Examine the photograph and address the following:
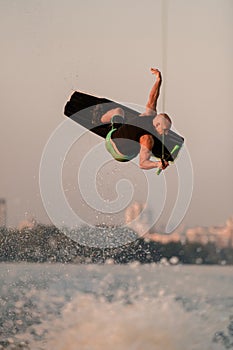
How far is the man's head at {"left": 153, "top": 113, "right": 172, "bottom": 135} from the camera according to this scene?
536 centimetres

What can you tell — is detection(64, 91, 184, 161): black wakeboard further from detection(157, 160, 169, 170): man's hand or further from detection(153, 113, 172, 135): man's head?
detection(157, 160, 169, 170): man's hand

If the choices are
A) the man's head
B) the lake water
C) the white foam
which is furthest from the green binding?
the lake water

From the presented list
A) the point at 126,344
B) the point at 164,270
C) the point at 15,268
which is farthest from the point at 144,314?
the point at 164,270

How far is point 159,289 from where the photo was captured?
766 inches

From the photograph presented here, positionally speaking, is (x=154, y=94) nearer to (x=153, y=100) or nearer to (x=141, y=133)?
(x=153, y=100)

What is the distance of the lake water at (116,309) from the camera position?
9.70m

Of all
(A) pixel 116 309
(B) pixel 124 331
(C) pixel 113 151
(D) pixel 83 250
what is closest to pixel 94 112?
(C) pixel 113 151

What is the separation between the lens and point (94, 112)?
5.58 meters

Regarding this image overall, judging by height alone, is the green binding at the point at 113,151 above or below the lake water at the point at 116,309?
above

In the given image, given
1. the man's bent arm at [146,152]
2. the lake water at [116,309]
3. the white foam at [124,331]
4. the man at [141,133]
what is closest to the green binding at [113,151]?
the man at [141,133]

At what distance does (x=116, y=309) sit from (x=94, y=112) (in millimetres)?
7244

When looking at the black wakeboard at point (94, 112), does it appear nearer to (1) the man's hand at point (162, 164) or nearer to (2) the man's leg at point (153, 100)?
(2) the man's leg at point (153, 100)

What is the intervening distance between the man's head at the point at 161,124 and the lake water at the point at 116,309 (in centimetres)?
400

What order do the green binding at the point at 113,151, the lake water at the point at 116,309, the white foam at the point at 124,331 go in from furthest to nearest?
the lake water at the point at 116,309 < the white foam at the point at 124,331 < the green binding at the point at 113,151
